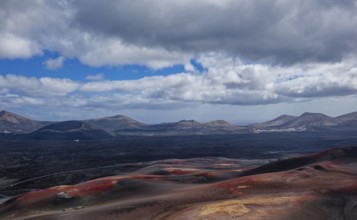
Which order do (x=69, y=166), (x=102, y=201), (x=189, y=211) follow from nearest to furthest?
(x=189, y=211), (x=102, y=201), (x=69, y=166)

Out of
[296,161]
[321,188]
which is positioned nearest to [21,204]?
[321,188]

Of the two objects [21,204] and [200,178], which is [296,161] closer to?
[200,178]

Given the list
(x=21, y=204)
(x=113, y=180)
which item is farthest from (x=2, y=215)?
(x=113, y=180)

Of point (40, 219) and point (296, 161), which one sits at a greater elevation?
point (296, 161)

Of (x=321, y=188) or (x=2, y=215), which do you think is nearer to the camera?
(x=321, y=188)

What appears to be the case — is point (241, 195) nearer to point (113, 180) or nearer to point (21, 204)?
point (113, 180)

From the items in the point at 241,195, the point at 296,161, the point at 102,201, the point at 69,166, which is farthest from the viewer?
the point at 69,166
